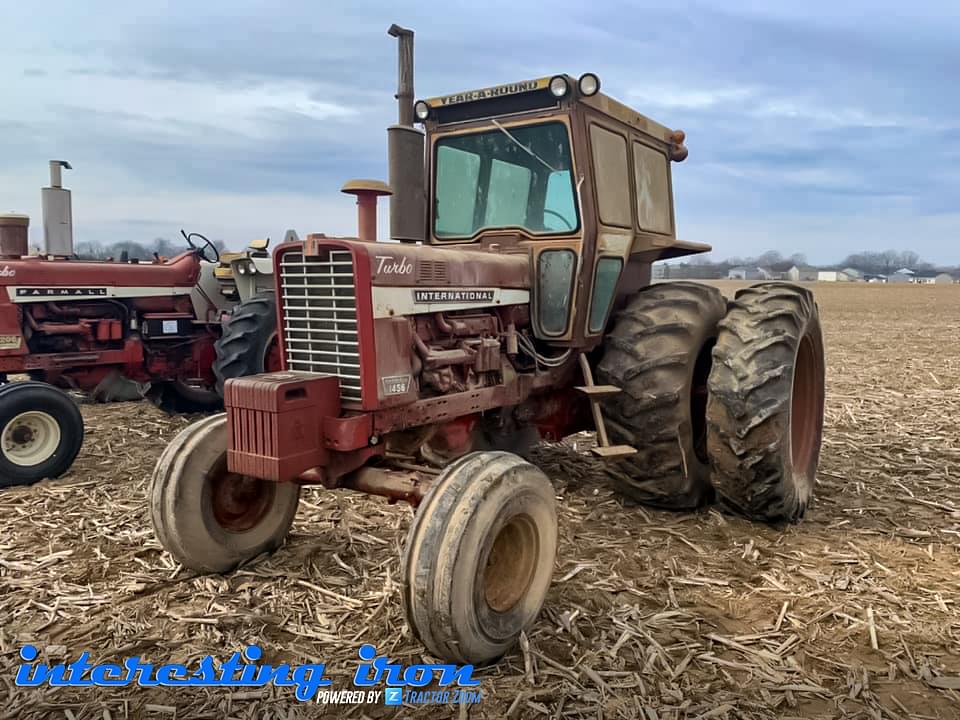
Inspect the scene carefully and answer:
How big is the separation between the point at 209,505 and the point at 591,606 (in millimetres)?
2008

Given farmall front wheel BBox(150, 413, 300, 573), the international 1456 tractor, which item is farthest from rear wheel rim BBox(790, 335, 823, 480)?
farmall front wheel BBox(150, 413, 300, 573)

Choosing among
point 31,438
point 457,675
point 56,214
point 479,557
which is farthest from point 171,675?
point 56,214

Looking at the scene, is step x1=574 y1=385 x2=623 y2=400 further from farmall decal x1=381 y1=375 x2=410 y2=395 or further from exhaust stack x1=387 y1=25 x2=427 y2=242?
exhaust stack x1=387 y1=25 x2=427 y2=242

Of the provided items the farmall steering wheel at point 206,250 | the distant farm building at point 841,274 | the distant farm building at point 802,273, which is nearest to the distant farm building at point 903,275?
the distant farm building at point 841,274

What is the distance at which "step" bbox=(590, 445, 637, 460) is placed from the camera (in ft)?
14.6

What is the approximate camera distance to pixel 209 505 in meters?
4.05

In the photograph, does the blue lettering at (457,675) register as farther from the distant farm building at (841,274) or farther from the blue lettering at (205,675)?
the distant farm building at (841,274)

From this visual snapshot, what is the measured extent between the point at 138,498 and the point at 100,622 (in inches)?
80.5

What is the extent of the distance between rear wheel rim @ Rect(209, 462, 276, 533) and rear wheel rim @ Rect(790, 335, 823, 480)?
3632 millimetres

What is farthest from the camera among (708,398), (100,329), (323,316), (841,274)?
(841,274)

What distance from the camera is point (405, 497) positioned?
3.66 metres

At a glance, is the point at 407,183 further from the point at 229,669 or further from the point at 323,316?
the point at 229,669

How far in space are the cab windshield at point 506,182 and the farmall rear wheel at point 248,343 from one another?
8.93 ft

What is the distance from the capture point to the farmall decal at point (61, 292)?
277 inches
